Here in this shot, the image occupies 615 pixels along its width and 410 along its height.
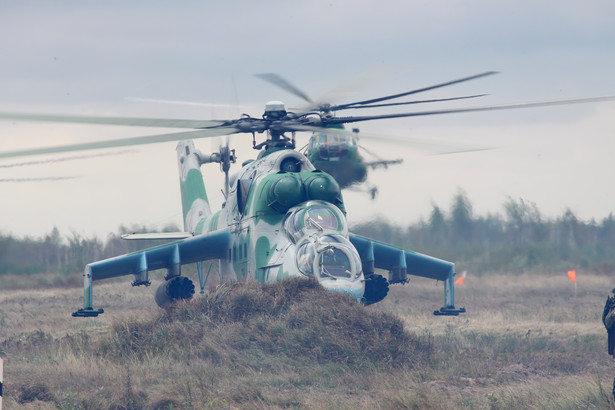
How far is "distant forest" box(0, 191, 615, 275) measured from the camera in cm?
3228

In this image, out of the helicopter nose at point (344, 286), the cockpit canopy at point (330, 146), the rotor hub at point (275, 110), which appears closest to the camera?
the helicopter nose at point (344, 286)

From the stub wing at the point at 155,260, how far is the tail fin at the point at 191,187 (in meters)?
4.64

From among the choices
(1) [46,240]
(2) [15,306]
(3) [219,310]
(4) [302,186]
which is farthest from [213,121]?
(1) [46,240]

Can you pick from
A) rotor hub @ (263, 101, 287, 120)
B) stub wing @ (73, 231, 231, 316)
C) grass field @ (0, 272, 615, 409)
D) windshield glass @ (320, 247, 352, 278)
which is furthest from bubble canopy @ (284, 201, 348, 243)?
stub wing @ (73, 231, 231, 316)

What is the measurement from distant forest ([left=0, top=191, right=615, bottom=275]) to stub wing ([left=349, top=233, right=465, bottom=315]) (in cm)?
960

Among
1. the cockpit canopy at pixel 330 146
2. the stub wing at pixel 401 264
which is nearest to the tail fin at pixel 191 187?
the cockpit canopy at pixel 330 146

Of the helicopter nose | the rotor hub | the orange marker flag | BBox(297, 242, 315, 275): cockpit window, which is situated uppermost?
the rotor hub

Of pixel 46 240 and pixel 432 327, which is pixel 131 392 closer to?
pixel 432 327

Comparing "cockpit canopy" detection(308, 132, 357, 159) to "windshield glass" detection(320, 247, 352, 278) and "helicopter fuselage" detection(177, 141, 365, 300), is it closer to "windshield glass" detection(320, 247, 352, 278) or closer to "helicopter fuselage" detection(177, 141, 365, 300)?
"helicopter fuselage" detection(177, 141, 365, 300)

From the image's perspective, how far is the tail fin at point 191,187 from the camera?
26.0 meters

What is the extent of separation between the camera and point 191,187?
87.4 feet

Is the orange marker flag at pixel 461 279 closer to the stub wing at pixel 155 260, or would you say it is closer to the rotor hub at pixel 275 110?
the stub wing at pixel 155 260

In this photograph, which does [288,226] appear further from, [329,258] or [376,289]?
[376,289]

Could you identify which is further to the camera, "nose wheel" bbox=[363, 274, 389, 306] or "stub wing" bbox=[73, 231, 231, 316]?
"stub wing" bbox=[73, 231, 231, 316]
